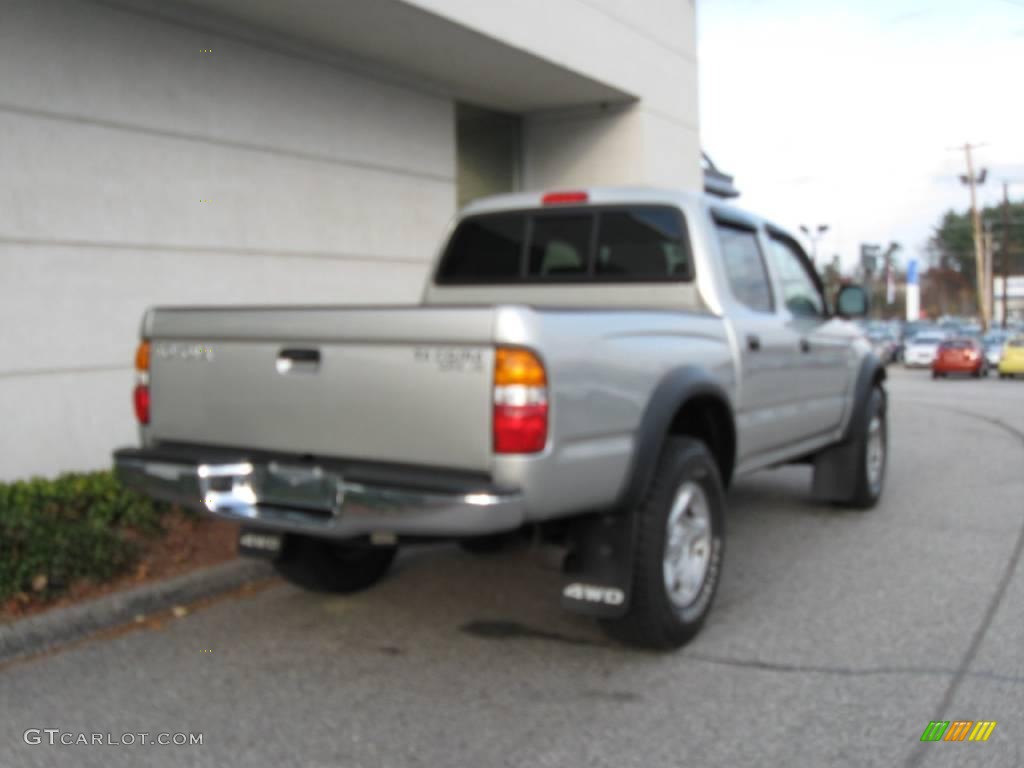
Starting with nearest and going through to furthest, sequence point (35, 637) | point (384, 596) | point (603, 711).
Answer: point (603, 711), point (35, 637), point (384, 596)

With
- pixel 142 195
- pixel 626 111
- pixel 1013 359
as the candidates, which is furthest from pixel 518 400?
pixel 1013 359

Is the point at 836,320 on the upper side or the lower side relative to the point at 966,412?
upper

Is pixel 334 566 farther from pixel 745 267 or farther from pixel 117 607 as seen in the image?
pixel 745 267

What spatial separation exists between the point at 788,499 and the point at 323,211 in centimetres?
456

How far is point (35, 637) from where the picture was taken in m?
4.61

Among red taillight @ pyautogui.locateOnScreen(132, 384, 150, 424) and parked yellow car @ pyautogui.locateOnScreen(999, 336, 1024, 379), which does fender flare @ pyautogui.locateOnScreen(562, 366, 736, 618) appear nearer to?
red taillight @ pyautogui.locateOnScreen(132, 384, 150, 424)

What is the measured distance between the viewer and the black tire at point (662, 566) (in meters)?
4.21

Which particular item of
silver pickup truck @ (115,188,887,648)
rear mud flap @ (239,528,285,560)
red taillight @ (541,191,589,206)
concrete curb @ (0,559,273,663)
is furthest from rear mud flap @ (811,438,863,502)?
rear mud flap @ (239,528,285,560)

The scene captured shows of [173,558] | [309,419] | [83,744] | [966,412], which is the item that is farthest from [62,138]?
[966,412]

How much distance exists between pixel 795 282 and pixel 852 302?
25.1 inches

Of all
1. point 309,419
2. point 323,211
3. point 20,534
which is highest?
point 323,211

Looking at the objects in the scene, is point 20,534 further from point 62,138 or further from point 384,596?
point 62,138

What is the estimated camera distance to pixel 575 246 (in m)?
5.58

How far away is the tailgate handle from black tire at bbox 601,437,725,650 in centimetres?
140
